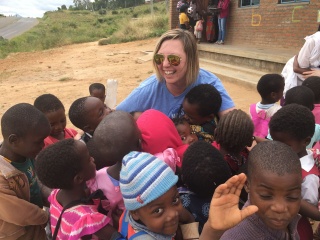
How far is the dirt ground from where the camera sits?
9.13 m

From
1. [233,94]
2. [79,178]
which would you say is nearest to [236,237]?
[79,178]

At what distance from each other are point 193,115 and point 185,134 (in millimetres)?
227

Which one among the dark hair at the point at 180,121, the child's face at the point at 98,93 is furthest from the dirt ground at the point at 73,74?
the dark hair at the point at 180,121

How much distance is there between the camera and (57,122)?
2900 millimetres

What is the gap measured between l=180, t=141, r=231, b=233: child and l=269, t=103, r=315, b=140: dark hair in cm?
61

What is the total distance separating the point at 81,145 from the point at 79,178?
19 cm

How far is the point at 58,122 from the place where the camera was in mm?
2906

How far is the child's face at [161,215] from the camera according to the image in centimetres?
145

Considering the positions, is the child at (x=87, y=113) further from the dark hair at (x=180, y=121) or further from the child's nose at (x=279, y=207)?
the child's nose at (x=279, y=207)

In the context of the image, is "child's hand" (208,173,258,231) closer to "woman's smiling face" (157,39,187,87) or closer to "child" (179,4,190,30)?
"woman's smiling face" (157,39,187,87)

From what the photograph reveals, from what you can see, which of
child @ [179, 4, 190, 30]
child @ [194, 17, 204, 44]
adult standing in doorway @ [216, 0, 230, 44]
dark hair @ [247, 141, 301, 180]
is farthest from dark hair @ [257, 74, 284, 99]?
child @ [179, 4, 190, 30]

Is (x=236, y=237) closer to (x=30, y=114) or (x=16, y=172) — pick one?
(x=16, y=172)

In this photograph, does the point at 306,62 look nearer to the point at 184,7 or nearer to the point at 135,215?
the point at 135,215

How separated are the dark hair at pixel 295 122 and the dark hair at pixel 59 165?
133 cm
